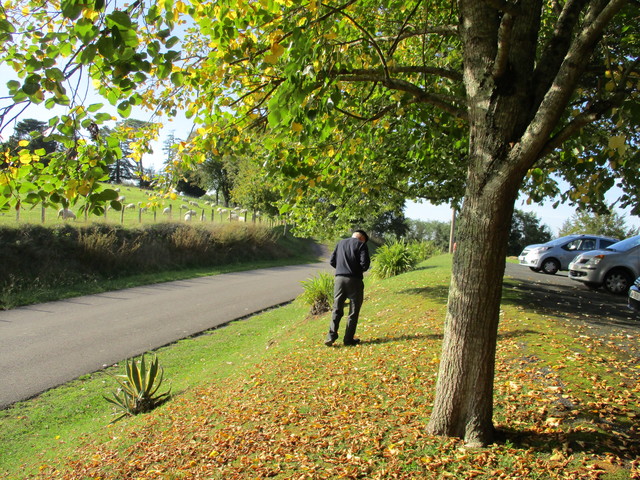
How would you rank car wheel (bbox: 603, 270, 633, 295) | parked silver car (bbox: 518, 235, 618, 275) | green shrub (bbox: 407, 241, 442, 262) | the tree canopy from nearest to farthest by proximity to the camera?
the tree canopy, car wheel (bbox: 603, 270, 633, 295), parked silver car (bbox: 518, 235, 618, 275), green shrub (bbox: 407, 241, 442, 262)

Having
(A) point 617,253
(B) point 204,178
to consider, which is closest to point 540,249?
(A) point 617,253

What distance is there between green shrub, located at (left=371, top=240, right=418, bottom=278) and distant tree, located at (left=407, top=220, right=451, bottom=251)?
136 ft

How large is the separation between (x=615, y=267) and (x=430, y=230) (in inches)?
2007

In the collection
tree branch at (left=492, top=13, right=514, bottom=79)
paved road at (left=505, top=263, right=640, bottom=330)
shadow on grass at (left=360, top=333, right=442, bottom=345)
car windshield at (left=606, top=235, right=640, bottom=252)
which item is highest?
tree branch at (left=492, top=13, right=514, bottom=79)

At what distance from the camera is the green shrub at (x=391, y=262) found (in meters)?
19.0

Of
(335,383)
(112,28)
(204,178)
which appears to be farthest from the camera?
(204,178)

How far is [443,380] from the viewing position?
400 cm

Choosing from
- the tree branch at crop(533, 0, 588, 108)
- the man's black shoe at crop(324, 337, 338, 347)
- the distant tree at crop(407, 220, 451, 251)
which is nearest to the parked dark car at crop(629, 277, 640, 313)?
the man's black shoe at crop(324, 337, 338, 347)

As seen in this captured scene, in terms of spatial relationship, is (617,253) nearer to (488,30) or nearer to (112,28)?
(488,30)

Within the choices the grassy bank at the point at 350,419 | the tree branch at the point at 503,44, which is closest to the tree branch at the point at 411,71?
the tree branch at the point at 503,44

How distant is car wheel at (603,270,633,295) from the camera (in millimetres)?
13664

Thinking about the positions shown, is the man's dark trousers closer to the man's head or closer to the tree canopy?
the man's head

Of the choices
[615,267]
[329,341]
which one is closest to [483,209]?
[329,341]

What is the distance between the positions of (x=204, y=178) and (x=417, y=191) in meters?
44.8
